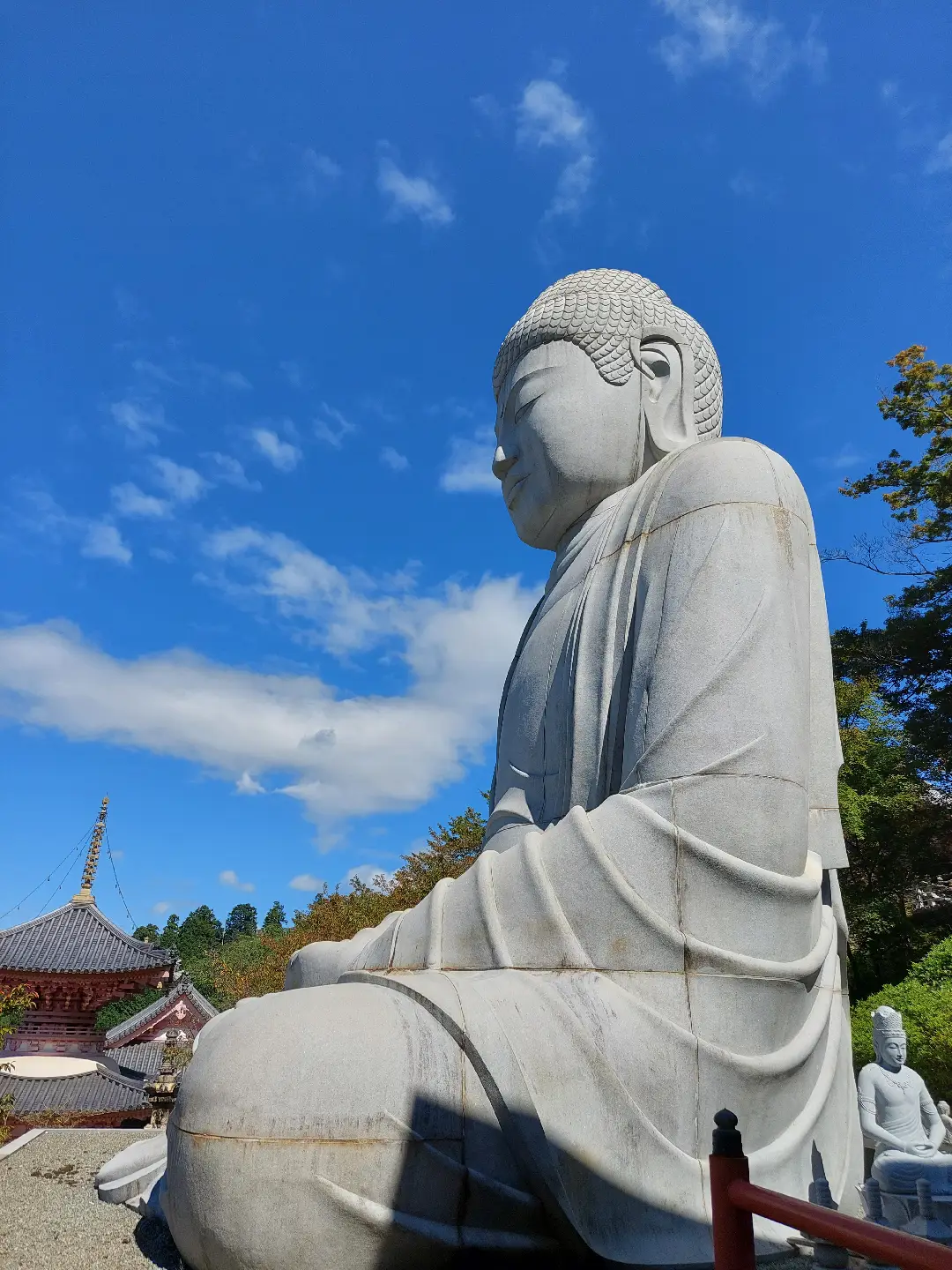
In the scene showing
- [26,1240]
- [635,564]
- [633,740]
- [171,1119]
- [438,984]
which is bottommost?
[26,1240]

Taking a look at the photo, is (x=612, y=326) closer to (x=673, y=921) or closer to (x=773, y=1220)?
(x=673, y=921)

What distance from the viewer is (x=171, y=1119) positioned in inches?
94.7

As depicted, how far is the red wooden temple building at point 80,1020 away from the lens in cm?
2095

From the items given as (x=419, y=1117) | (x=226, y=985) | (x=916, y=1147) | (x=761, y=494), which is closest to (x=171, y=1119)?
(x=419, y=1117)

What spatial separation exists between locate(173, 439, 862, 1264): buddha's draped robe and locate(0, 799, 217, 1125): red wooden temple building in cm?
2178

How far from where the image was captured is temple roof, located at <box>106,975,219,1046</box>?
78.4ft

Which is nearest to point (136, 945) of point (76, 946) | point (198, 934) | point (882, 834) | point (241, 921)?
point (76, 946)

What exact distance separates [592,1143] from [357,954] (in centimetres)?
115

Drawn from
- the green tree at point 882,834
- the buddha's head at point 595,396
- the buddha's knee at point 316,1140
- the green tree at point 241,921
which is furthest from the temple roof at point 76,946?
the green tree at point 241,921

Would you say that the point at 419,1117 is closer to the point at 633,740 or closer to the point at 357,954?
the point at 357,954

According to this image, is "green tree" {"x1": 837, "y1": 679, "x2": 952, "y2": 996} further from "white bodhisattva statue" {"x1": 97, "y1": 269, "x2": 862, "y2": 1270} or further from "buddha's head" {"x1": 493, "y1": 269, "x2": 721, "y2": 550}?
"white bodhisattva statue" {"x1": 97, "y1": 269, "x2": 862, "y2": 1270}

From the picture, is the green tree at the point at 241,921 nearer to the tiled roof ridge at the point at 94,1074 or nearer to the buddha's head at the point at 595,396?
the tiled roof ridge at the point at 94,1074

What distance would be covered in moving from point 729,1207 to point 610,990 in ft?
3.33

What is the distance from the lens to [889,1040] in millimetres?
5805
